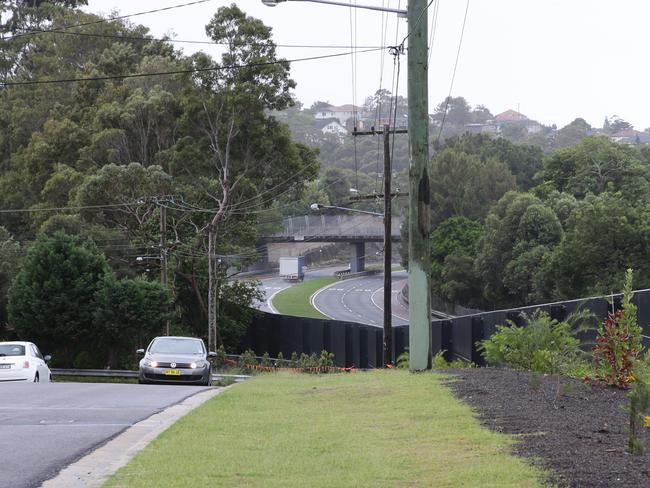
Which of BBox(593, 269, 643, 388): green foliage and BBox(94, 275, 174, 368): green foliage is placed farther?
BBox(94, 275, 174, 368): green foliage

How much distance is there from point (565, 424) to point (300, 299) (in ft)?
298

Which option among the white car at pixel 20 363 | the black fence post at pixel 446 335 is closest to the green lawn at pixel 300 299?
the black fence post at pixel 446 335

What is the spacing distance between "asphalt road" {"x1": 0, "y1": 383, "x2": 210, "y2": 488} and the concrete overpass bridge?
65.9 metres

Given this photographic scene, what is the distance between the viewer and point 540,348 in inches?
703

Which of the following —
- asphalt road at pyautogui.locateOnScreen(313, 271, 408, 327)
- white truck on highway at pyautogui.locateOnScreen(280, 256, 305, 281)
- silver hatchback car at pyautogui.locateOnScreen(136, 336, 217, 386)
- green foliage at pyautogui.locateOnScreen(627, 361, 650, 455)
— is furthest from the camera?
white truck on highway at pyautogui.locateOnScreen(280, 256, 305, 281)

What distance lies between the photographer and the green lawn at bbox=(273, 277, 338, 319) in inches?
3465

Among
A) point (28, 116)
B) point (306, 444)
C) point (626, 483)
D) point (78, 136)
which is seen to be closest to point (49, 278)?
point (78, 136)

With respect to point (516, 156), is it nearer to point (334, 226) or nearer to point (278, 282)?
point (334, 226)

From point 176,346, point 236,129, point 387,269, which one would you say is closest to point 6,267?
point 236,129

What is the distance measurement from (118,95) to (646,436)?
55.4 meters

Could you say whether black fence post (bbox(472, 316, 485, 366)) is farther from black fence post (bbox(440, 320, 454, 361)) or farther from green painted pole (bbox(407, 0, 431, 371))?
green painted pole (bbox(407, 0, 431, 371))

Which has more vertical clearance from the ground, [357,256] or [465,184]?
[465,184]

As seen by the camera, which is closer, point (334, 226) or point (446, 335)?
point (446, 335)

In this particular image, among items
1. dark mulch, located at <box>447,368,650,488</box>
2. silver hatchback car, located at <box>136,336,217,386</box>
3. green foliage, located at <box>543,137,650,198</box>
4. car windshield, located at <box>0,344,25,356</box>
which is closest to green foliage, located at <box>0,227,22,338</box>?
car windshield, located at <box>0,344,25,356</box>
